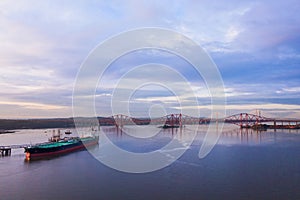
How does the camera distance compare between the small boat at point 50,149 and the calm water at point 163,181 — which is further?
the small boat at point 50,149

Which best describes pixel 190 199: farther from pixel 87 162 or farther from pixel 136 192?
pixel 87 162

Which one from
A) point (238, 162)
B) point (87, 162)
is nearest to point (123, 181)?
point (87, 162)

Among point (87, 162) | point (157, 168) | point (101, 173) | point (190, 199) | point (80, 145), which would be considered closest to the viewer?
point (190, 199)

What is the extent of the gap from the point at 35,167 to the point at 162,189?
431 centimetres

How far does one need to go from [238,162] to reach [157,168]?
242 cm

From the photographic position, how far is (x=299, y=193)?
501 cm

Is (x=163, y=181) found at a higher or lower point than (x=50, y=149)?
lower

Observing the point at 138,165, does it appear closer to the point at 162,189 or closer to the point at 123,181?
the point at 123,181

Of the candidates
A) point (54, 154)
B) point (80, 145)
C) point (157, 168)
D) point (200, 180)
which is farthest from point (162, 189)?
point (80, 145)

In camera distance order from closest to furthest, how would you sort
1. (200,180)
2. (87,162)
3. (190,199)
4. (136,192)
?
→ 1. (190,199)
2. (136,192)
3. (200,180)
4. (87,162)

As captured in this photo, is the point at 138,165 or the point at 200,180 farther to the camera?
the point at 138,165

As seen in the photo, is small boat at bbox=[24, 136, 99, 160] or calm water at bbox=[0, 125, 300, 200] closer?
calm water at bbox=[0, 125, 300, 200]

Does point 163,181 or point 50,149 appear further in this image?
point 50,149

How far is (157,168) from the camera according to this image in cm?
737
